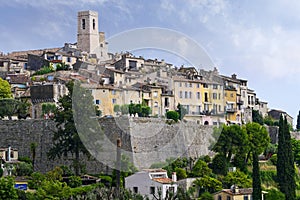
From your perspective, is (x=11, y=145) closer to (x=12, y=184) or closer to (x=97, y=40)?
(x=12, y=184)

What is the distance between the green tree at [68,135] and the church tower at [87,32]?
33.4 metres

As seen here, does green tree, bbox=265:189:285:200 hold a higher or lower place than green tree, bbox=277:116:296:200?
lower

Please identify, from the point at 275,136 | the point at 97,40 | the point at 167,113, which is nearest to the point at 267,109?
the point at 275,136

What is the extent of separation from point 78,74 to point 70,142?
14.8 meters

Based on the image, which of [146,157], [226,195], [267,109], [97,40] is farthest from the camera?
[97,40]

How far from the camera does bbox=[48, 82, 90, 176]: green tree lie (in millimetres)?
36781

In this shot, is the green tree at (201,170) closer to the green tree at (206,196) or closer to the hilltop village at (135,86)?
the green tree at (206,196)

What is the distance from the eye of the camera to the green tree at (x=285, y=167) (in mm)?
38075

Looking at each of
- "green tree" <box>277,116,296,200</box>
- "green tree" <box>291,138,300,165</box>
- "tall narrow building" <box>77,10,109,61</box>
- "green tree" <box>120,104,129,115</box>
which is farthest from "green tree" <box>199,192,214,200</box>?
"tall narrow building" <box>77,10,109,61</box>

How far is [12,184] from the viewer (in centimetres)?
3119

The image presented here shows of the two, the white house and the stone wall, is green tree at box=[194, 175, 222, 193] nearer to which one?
the white house

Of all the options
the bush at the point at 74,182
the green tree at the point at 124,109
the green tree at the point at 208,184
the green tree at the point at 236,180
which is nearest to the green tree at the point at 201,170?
the green tree at the point at 236,180

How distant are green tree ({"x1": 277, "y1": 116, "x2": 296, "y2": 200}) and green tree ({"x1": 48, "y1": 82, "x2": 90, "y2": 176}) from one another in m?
10.4

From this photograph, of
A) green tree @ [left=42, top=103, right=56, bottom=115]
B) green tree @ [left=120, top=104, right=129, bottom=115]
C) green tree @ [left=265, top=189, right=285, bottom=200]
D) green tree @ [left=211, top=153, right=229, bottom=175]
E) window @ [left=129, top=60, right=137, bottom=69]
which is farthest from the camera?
window @ [left=129, top=60, right=137, bottom=69]
